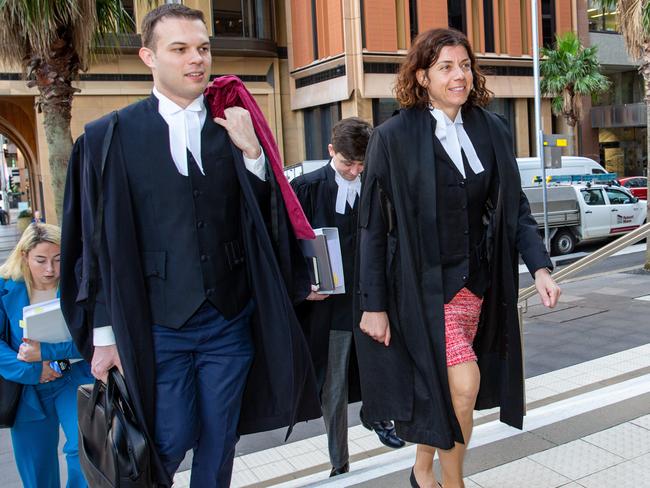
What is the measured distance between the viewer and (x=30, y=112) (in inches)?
1141

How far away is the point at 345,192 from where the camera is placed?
3814mm

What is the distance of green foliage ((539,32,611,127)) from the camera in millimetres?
32125

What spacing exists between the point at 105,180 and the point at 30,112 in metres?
29.5

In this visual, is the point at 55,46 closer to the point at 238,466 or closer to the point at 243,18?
the point at 238,466

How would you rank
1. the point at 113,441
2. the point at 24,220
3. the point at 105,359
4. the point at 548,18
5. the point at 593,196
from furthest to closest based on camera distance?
1. the point at 548,18
2. the point at 24,220
3. the point at 593,196
4. the point at 105,359
5. the point at 113,441

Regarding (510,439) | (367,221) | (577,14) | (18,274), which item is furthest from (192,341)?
(577,14)

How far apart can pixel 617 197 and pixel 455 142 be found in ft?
56.5

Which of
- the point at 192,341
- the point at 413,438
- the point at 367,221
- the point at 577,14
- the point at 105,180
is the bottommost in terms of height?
the point at 413,438

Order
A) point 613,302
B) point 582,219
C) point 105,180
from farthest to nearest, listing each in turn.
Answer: point 582,219
point 613,302
point 105,180

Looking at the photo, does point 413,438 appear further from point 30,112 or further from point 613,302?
point 30,112

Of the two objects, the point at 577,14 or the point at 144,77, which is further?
the point at 577,14

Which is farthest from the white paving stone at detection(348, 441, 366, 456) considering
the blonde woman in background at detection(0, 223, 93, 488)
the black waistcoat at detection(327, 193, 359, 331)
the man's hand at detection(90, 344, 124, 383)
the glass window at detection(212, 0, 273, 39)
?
the glass window at detection(212, 0, 273, 39)

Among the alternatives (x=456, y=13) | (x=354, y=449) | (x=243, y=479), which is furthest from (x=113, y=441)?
(x=456, y=13)

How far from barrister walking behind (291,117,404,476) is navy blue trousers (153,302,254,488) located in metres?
1.18
